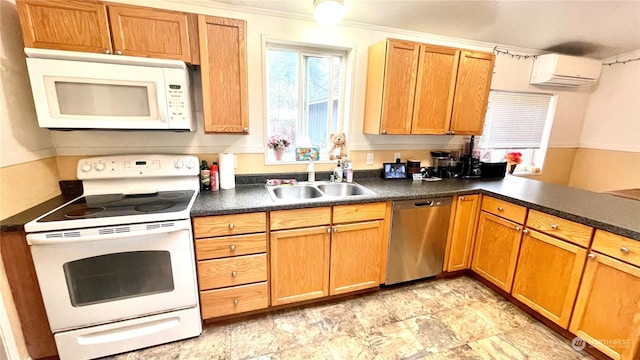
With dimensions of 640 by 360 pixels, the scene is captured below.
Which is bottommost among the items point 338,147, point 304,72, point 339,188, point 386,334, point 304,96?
point 386,334

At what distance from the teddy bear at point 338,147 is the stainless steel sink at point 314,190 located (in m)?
0.29

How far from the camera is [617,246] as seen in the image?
1476 mm

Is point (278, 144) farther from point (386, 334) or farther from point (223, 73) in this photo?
point (386, 334)

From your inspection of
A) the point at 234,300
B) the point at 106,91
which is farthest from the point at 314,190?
the point at 106,91

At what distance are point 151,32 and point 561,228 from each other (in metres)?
2.93

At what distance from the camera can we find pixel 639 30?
240 cm

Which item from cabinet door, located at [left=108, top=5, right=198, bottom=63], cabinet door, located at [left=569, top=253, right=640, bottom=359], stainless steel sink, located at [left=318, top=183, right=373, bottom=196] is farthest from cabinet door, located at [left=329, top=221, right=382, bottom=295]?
cabinet door, located at [left=108, top=5, right=198, bottom=63]

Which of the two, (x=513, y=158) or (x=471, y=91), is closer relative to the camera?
(x=471, y=91)

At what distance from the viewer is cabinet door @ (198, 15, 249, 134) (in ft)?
5.67

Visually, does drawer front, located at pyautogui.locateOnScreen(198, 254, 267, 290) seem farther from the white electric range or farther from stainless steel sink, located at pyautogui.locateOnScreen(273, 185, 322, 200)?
stainless steel sink, located at pyautogui.locateOnScreen(273, 185, 322, 200)

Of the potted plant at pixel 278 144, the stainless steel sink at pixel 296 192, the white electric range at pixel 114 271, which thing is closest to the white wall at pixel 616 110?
the stainless steel sink at pixel 296 192

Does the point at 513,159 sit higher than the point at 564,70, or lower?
lower

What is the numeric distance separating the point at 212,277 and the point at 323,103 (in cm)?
179

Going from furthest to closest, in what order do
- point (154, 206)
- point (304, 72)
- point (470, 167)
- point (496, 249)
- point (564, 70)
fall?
point (564, 70) < point (470, 167) < point (304, 72) < point (496, 249) < point (154, 206)
